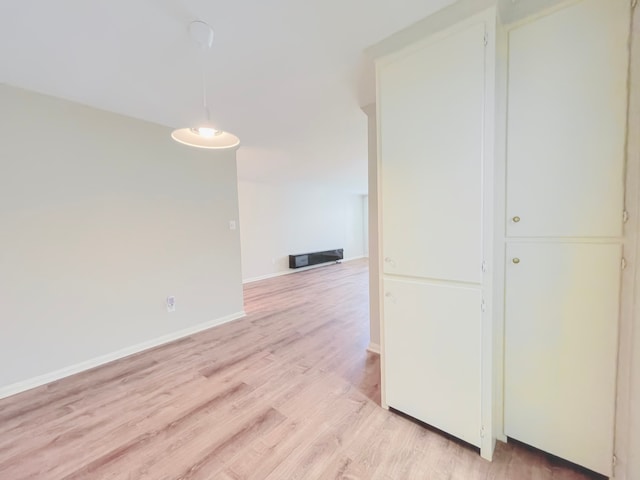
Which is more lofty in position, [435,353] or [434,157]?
[434,157]

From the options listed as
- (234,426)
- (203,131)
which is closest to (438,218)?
(203,131)

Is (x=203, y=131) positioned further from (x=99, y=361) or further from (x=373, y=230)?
(x=99, y=361)

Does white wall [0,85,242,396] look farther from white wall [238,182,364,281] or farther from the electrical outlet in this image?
white wall [238,182,364,281]

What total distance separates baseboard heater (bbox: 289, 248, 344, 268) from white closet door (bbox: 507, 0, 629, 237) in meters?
5.63

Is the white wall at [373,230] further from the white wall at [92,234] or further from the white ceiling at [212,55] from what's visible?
the white wall at [92,234]

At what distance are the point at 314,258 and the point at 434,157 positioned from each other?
5.92 meters

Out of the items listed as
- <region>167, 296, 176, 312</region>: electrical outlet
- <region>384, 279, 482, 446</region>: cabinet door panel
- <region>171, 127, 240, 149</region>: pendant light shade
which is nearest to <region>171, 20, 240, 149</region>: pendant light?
<region>171, 127, 240, 149</region>: pendant light shade

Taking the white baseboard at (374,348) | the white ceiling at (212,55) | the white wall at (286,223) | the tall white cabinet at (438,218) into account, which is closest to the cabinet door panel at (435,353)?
the tall white cabinet at (438,218)

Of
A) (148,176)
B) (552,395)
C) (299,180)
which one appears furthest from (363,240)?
(552,395)

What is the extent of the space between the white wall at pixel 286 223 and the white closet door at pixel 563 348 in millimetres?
5094

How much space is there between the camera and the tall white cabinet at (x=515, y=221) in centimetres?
110

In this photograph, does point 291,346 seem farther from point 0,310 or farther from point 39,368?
point 0,310

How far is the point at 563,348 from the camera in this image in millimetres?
1204

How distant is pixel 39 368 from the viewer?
6.83ft
